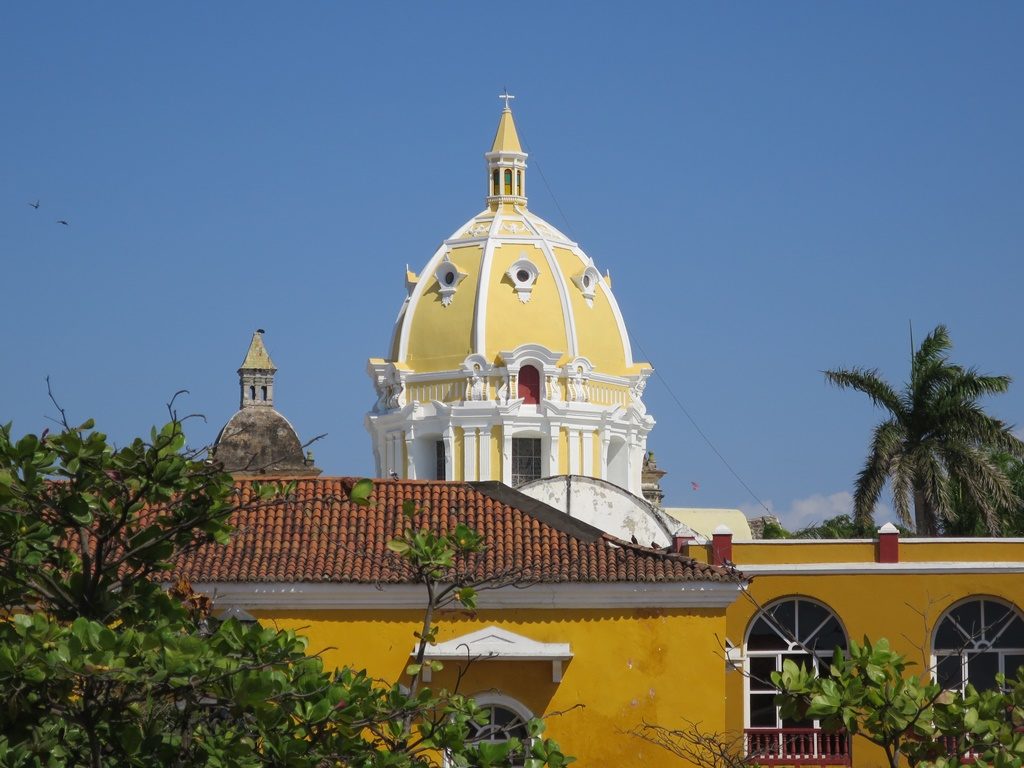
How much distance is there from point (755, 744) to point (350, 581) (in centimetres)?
630

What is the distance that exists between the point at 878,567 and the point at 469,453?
2496cm

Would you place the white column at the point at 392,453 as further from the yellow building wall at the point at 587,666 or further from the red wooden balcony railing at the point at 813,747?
the yellow building wall at the point at 587,666

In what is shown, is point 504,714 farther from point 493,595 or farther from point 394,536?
point 394,536

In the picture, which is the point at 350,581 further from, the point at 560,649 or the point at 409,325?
the point at 409,325

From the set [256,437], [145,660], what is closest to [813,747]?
[145,660]

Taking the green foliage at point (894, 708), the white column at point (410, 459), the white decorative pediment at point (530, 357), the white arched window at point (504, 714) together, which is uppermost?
the white decorative pediment at point (530, 357)

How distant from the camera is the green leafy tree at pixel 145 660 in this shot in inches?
424

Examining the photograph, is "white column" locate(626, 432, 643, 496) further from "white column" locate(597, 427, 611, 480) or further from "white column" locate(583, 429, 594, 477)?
"white column" locate(583, 429, 594, 477)

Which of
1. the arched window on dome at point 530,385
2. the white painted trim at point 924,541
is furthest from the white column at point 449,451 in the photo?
the white painted trim at point 924,541

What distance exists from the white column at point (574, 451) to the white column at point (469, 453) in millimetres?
2382

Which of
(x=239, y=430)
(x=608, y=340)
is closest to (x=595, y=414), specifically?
(x=608, y=340)

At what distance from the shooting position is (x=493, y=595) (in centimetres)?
2061

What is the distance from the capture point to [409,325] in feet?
177

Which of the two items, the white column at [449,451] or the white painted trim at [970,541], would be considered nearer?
the white painted trim at [970,541]
